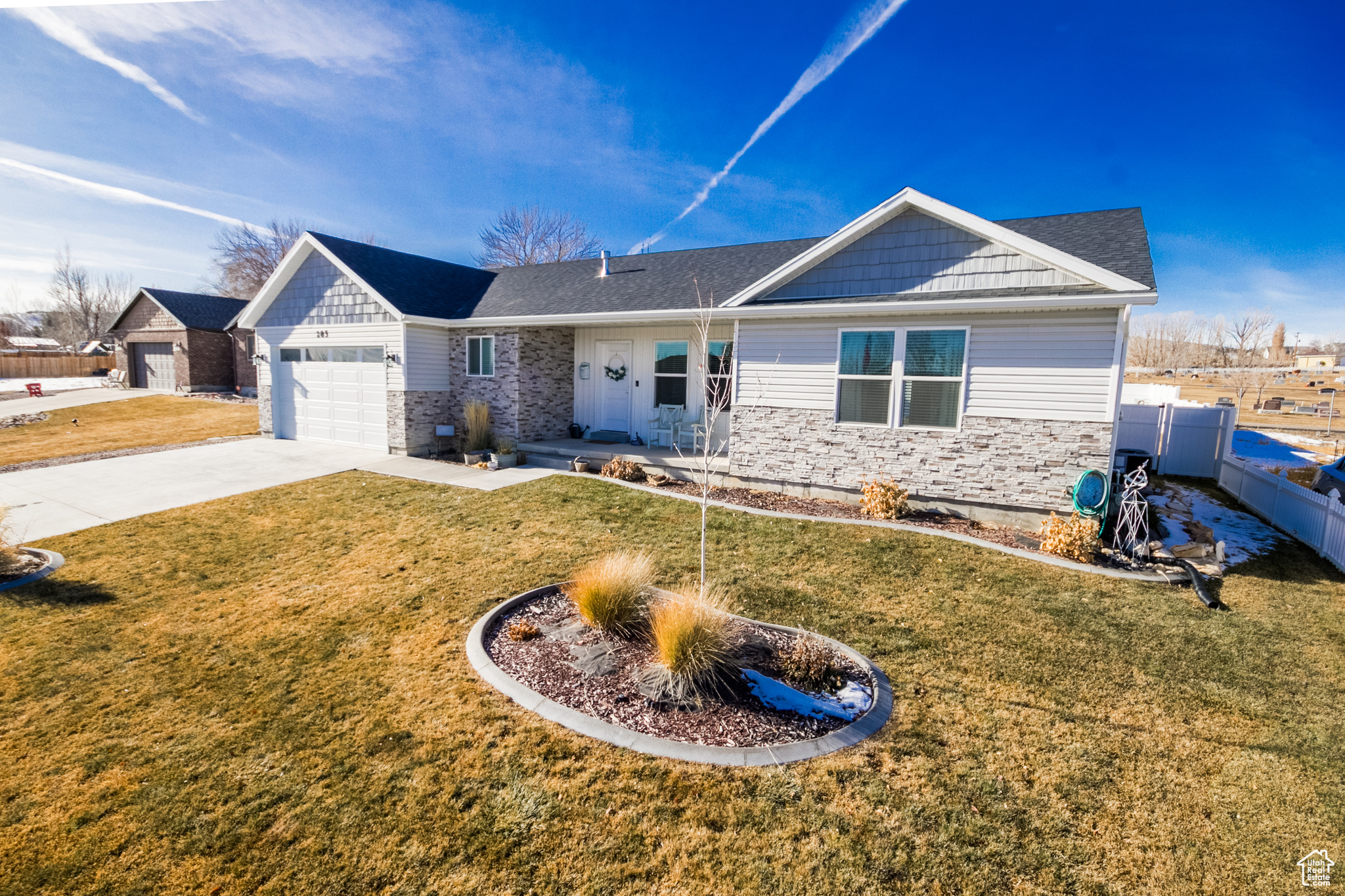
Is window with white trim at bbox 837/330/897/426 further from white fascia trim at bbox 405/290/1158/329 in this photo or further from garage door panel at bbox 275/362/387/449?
garage door panel at bbox 275/362/387/449

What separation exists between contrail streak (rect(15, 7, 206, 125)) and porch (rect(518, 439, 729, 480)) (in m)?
8.65

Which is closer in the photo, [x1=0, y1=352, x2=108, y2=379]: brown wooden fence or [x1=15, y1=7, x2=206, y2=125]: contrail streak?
[x1=15, y1=7, x2=206, y2=125]: contrail streak

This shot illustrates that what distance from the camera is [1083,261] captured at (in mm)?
7648

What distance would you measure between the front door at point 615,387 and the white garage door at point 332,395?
17.1 feet

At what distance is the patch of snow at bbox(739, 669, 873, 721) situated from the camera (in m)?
3.97

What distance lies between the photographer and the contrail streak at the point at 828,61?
10.5 metres

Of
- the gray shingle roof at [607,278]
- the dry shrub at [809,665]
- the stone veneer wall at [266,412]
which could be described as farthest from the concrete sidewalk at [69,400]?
the dry shrub at [809,665]

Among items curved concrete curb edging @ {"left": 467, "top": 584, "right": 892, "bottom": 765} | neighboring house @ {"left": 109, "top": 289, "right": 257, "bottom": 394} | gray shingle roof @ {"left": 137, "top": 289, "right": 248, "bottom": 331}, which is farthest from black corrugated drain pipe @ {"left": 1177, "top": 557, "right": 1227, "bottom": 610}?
gray shingle roof @ {"left": 137, "top": 289, "right": 248, "bottom": 331}

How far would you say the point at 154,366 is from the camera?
27.8 m

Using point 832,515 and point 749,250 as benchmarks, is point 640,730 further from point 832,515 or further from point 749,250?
point 749,250

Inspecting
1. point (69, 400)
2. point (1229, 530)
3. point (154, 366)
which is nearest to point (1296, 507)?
point (1229, 530)

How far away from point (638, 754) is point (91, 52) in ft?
39.0

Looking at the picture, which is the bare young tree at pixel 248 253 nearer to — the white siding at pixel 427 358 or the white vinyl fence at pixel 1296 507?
the white siding at pixel 427 358

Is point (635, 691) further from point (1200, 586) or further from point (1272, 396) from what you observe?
point (1272, 396)
